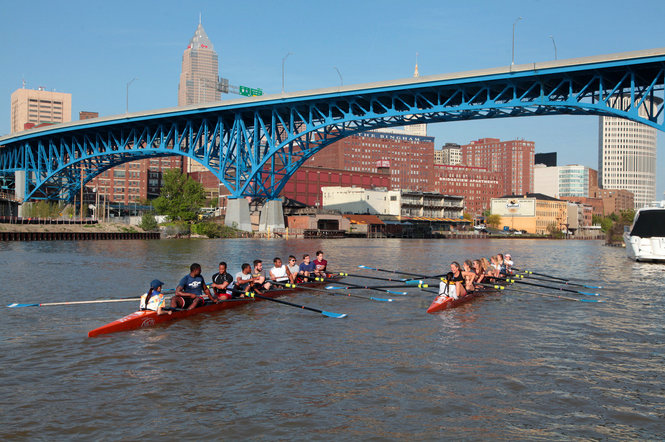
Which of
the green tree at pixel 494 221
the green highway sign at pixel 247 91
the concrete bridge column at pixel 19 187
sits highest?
the green highway sign at pixel 247 91

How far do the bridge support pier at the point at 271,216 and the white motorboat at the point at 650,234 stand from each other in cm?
5250

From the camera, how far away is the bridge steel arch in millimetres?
53094

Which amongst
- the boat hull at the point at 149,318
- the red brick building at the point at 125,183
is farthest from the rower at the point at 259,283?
the red brick building at the point at 125,183

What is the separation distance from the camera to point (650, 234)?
143 ft

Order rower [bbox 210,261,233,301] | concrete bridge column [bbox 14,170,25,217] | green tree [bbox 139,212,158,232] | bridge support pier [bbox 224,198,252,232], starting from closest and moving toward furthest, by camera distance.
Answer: rower [bbox 210,261,233,301] < bridge support pier [bbox 224,198,252,232] < green tree [bbox 139,212,158,232] < concrete bridge column [bbox 14,170,25,217]

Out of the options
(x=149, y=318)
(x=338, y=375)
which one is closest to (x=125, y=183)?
(x=149, y=318)

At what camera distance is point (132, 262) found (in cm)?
4000

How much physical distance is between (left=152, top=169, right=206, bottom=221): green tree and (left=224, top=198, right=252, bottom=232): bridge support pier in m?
19.0

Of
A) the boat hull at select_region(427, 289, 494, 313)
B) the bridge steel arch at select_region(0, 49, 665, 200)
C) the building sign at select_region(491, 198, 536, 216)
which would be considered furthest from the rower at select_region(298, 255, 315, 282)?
the building sign at select_region(491, 198, 536, 216)

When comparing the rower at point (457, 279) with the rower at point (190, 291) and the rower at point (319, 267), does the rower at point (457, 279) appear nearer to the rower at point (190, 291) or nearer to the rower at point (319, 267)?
the rower at point (319, 267)

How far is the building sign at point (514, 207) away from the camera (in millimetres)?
169250

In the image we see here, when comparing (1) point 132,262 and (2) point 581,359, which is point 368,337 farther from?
(1) point 132,262

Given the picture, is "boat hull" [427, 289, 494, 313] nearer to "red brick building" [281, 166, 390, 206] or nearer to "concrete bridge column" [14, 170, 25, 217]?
"concrete bridge column" [14, 170, 25, 217]

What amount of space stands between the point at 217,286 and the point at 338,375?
849 centimetres
